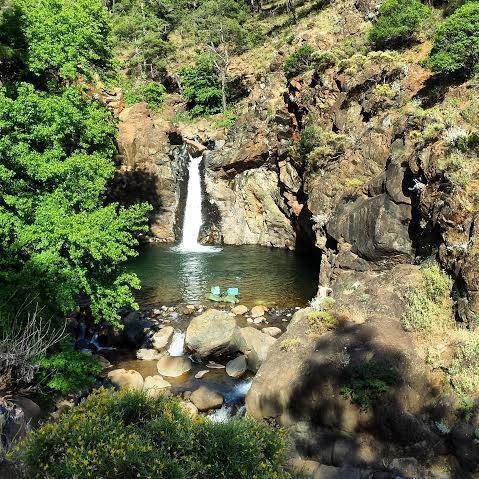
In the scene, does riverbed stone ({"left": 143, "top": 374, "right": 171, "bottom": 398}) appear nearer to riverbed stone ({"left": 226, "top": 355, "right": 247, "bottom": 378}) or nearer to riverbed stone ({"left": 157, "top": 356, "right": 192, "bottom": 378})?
riverbed stone ({"left": 157, "top": 356, "right": 192, "bottom": 378})

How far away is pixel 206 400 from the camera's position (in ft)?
47.3

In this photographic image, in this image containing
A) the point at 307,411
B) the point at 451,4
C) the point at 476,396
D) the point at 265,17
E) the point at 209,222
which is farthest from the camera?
the point at 265,17

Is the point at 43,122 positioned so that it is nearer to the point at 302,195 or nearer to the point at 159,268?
the point at 159,268

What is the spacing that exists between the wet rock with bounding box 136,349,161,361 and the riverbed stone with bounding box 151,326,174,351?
1.27ft

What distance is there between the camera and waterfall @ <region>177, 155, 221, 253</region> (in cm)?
3994

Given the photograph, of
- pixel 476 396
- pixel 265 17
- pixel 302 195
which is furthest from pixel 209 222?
pixel 265 17

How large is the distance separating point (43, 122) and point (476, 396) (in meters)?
16.2

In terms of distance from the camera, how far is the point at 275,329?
66.8ft

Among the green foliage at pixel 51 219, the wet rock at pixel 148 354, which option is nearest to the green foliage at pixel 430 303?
the green foliage at pixel 51 219

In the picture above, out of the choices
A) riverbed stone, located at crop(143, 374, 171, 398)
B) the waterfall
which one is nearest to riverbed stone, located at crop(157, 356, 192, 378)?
riverbed stone, located at crop(143, 374, 171, 398)

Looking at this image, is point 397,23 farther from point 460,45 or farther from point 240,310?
point 240,310

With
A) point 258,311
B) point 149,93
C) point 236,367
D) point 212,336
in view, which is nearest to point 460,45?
point 258,311

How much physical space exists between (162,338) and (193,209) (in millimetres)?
22981

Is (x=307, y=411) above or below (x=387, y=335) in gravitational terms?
below
